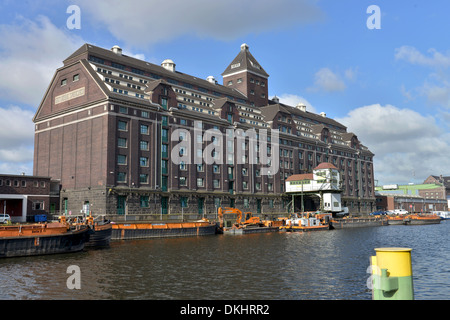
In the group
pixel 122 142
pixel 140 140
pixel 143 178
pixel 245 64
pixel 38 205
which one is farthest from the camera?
pixel 245 64

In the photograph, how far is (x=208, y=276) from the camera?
1147 inches

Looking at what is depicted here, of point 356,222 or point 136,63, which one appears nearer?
point 136,63

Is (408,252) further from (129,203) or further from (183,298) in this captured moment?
(129,203)

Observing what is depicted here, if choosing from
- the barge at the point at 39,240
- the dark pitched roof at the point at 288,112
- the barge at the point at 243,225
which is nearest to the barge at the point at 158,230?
the barge at the point at 243,225

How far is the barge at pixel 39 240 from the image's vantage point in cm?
3881

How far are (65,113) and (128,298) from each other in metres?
72.8

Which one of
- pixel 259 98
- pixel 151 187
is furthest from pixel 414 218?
pixel 151 187

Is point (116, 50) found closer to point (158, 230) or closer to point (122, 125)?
point (122, 125)

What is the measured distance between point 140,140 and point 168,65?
35604mm

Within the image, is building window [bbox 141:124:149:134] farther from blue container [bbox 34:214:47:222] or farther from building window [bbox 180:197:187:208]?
blue container [bbox 34:214:47:222]

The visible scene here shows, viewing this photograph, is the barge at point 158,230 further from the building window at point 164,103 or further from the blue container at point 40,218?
the building window at point 164,103

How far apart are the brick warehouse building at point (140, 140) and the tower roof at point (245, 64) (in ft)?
41.9

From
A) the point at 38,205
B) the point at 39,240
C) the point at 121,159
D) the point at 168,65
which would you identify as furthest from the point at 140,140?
the point at 39,240

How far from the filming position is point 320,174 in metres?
119
